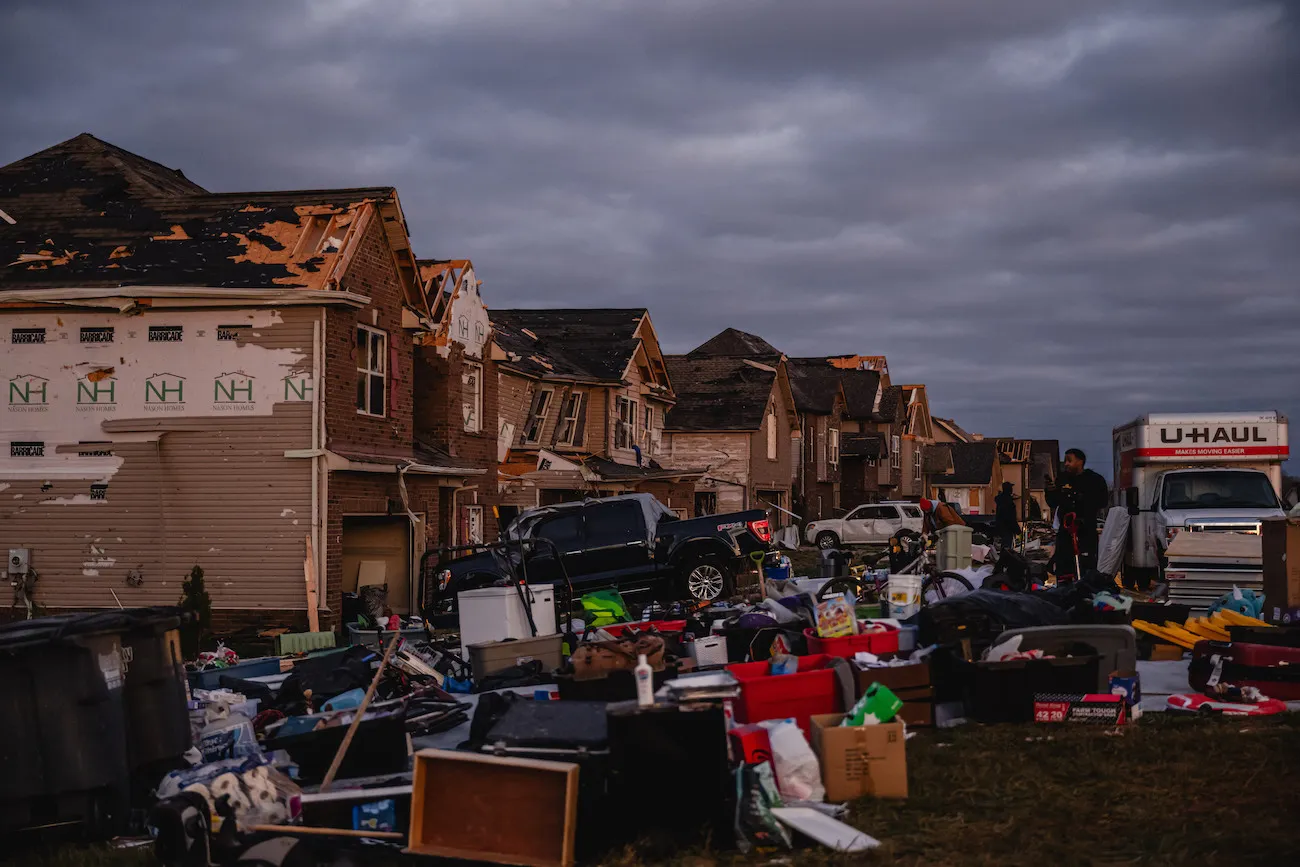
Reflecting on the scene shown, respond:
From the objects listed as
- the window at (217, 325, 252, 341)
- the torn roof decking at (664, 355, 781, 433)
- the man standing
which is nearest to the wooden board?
the man standing

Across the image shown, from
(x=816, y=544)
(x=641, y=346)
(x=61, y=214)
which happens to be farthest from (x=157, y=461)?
(x=816, y=544)

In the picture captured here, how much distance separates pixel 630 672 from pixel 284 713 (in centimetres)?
Result: 327

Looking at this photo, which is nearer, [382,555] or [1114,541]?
[1114,541]

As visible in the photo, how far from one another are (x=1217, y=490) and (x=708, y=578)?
8627 mm

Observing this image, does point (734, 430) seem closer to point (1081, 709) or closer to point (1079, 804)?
point (1081, 709)

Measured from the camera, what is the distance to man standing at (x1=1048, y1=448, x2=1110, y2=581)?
50.8 feet

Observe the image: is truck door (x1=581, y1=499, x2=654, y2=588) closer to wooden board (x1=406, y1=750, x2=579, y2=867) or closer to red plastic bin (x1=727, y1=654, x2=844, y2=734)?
red plastic bin (x1=727, y1=654, x2=844, y2=734)

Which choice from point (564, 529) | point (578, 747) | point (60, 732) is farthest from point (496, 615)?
point (564, 529)

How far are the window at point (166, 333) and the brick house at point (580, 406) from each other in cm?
962

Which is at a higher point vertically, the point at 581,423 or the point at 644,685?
the point at 581,423

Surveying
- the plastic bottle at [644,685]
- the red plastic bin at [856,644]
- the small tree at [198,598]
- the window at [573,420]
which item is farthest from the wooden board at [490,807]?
the window at [573,420]

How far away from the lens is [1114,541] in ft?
69.5

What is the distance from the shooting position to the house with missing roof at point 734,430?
48.6 meters

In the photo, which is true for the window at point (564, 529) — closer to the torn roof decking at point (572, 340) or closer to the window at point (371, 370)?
the window at point (371, 370)
